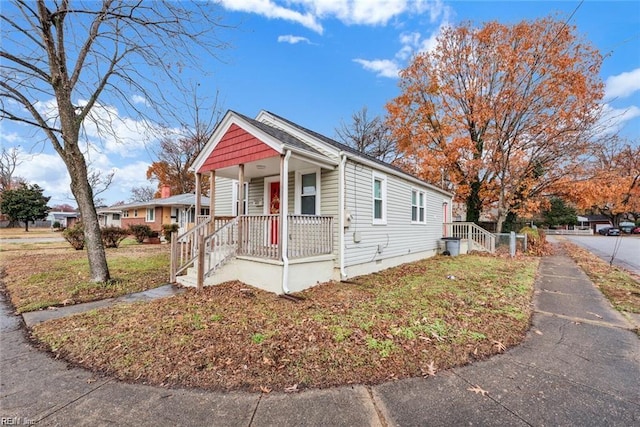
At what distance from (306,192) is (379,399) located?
19.8 ft

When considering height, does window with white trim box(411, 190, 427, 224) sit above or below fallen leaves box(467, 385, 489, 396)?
above

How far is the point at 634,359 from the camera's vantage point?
3.63 m

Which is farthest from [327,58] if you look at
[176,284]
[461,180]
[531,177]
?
[531,177]

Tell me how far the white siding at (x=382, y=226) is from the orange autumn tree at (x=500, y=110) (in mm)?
6495

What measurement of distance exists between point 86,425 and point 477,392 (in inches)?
139

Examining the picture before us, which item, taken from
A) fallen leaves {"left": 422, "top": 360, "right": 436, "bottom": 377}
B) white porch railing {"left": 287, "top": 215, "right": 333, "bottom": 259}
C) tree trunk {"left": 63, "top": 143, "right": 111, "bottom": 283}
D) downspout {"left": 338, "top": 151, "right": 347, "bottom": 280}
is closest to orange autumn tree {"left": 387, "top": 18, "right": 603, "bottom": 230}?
downspout {"left": 338, "top": 151, "right": 347, "bottom": 280}

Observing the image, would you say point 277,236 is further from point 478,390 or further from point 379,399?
point 478,390

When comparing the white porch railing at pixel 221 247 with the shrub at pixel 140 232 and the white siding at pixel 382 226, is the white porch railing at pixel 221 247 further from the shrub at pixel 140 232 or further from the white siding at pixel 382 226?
the shrub at pixel 140 232

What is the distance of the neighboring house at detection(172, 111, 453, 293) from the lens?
6.48 m

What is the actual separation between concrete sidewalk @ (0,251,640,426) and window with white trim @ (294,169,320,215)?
5422 millimetres

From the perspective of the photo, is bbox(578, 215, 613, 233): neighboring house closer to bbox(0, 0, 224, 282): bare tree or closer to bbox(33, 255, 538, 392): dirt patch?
bbox(33, 255, 538, 392): dirt patch

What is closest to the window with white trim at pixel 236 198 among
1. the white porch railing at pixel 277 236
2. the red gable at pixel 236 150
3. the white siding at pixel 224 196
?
the white siding at pixel 224 196

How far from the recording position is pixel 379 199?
9.11m

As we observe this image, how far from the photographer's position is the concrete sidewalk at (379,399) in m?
2.45
